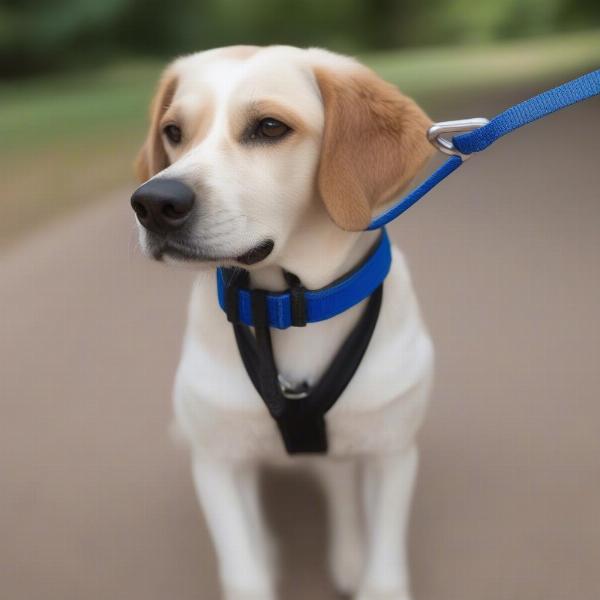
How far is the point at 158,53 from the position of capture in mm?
12531

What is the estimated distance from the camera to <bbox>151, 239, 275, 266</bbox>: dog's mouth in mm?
1396

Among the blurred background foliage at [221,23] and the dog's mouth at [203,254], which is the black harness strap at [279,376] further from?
the blurred background foliage at [221,23]

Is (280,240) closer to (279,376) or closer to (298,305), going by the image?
(298,305)

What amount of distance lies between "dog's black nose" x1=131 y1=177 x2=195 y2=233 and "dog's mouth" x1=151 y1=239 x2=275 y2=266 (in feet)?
0.13

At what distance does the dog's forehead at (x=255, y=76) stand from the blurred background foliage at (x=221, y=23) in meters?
10.2

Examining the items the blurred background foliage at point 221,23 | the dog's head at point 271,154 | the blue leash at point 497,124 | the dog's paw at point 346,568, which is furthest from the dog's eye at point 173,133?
the blurred background foliage at point 221,23

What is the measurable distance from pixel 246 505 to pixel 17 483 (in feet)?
2.92

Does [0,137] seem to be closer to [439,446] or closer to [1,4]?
[1,4]

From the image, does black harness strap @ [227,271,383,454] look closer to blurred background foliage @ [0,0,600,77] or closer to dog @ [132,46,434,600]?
dog @ [132,46,434,600]

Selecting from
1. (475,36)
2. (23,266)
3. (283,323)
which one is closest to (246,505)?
(283,323)

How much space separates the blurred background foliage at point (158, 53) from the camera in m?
6.28

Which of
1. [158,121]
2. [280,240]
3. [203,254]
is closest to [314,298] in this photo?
[280,240]

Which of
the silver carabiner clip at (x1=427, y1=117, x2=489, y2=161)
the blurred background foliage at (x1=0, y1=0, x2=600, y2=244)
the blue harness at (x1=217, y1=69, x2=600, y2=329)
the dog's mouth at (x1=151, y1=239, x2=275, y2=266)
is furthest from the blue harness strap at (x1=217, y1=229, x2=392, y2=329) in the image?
the blurred background foliage at (x1=0, y1=0, x2=600, y2=244)

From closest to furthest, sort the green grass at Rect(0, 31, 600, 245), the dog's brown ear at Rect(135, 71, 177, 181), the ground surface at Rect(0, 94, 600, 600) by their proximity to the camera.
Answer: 1. the dog's brown ear at Rect(135, 71, 177, 181)
2. the ground surface at Rect(0, 94, 600, 600)
3. the green grass at Rect(0, 31, 600, 245)
